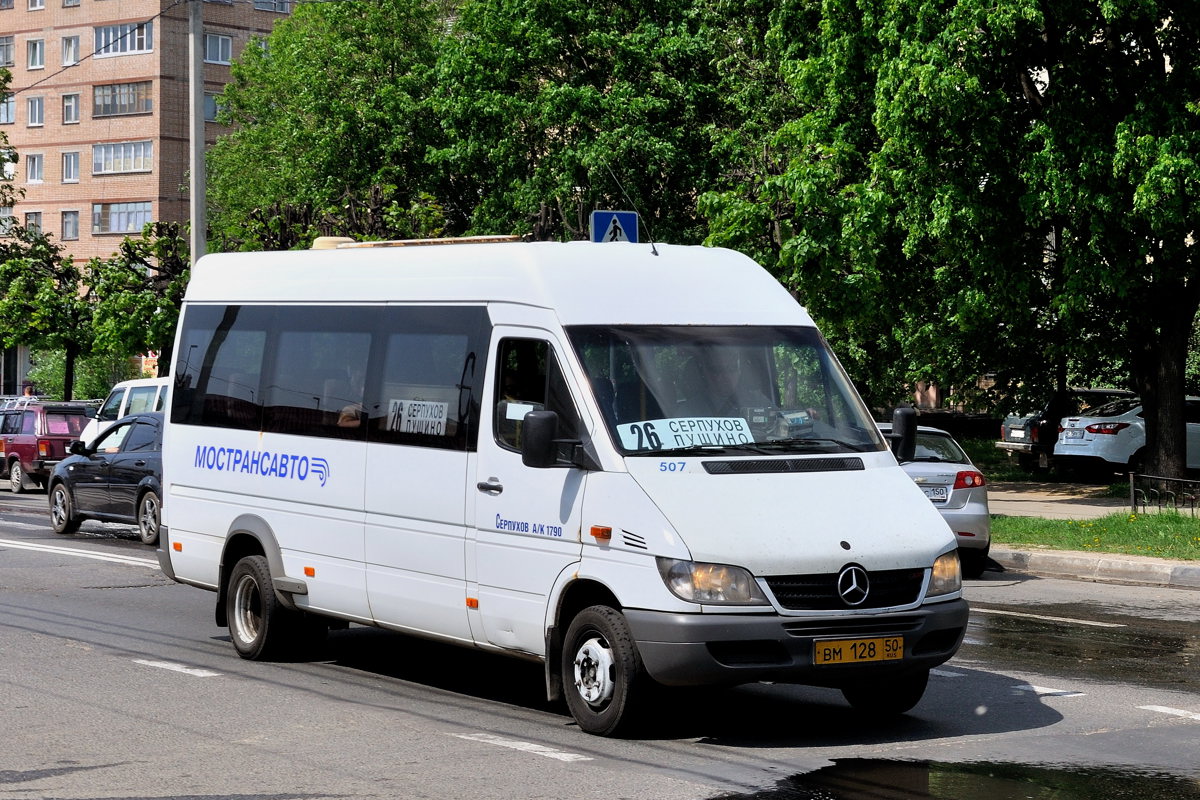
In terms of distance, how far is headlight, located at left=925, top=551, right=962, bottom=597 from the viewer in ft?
26.3

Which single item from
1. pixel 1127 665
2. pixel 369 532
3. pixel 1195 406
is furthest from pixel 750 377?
pixel 1195 406

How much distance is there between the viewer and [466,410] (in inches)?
348

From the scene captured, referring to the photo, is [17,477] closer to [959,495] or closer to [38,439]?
[38,439]

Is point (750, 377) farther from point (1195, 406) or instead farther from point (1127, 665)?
point (1195, 406)

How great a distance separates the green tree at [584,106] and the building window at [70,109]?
42445mm

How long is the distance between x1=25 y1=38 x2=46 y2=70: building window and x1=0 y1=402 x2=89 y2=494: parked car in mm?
49091

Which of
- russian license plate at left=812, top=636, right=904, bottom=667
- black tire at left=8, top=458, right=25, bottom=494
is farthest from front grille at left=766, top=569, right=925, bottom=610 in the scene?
black tire at left=8, top=458, right=25, bottom=494

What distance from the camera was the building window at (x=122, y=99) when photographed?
237 feet

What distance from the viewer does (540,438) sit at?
802 cm

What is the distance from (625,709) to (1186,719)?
2944mm

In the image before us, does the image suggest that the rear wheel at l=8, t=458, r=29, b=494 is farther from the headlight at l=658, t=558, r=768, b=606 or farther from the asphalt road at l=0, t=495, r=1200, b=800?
the headlight at l=658, t=558, r=768, b=606

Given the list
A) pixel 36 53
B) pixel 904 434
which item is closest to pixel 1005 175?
pixel 904 434

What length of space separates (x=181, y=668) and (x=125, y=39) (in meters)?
67.3

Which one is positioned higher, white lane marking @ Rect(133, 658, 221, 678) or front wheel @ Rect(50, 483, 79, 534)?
front wheel @ Rect(50, 483, 79, 534)
